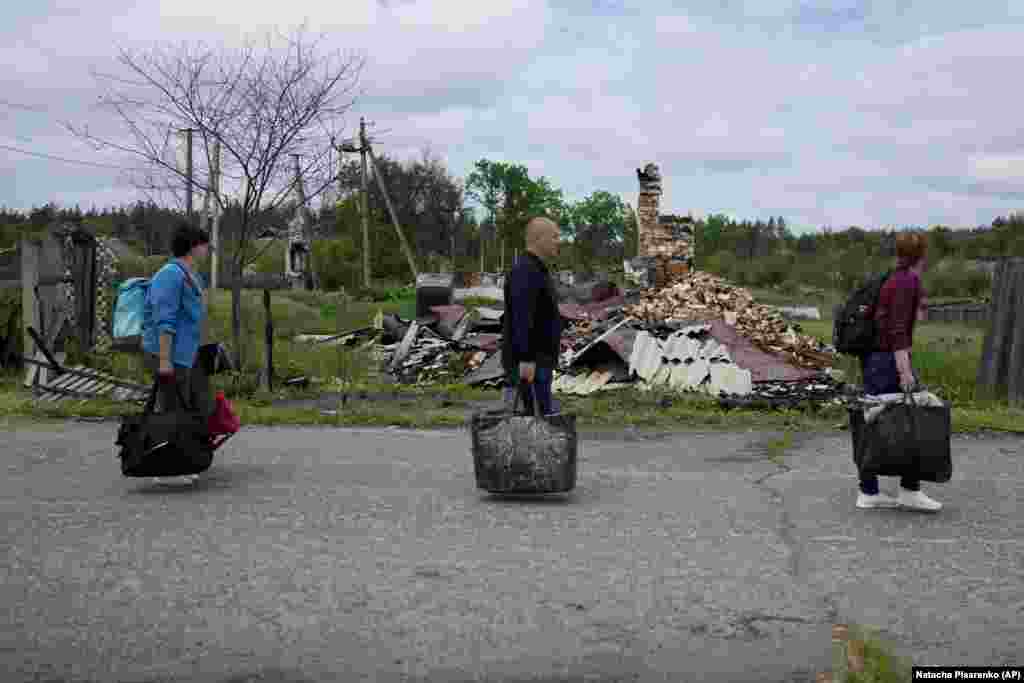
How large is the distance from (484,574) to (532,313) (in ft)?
7.75

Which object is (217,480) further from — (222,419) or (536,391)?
(536,391)

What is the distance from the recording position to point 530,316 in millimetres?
7770

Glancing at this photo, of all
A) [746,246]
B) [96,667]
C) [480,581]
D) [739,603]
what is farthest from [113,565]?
[746,246]

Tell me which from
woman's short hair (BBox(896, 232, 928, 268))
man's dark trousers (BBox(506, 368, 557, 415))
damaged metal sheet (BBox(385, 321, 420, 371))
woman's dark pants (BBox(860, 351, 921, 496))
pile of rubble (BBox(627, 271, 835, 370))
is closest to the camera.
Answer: woman's short hair (BBox(896, 232, 928, 268))

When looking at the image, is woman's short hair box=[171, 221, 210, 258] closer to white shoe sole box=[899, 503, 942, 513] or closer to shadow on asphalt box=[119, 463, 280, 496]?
shadow on asphalt box=[119, 463, 280, 496]

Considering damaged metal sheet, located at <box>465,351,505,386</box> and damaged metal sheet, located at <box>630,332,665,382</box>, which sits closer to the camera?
damaged metal sheet, located at <box>630,332,665,382</box>

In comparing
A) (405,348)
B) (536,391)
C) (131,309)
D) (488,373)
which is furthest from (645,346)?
(131,309)

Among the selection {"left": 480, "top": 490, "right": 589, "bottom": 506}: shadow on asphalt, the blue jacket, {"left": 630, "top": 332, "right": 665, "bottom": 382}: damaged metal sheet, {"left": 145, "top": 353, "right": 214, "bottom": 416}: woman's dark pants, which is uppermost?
the blue jacket

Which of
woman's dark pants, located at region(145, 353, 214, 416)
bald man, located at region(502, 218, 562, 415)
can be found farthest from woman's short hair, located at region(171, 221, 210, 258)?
bald man, located at region(502, 218, 562, 415)

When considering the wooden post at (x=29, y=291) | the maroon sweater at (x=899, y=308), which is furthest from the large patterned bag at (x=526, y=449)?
the wooden post at (x=29, y=291)

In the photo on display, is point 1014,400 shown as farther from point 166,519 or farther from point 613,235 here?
point 613,235

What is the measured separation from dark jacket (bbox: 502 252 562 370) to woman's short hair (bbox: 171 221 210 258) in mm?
2257

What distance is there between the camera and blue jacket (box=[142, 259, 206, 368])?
8.02 metres

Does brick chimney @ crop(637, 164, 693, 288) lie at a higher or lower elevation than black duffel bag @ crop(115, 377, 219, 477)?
higher
